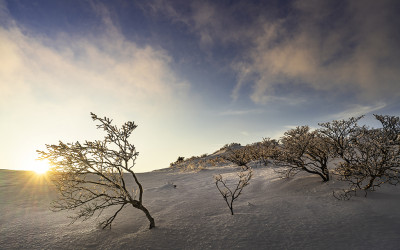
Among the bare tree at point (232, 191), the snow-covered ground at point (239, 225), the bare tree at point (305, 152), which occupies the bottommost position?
the snow-covered ground at point (239, 225)

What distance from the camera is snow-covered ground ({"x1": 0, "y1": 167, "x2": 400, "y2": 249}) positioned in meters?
2.90

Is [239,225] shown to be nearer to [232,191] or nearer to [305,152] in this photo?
[232,191]

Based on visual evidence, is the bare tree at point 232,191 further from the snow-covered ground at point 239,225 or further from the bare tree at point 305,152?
the bare tree at point 305,152

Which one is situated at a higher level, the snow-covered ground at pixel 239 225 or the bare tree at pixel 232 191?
the bare tree at pixel 232 191

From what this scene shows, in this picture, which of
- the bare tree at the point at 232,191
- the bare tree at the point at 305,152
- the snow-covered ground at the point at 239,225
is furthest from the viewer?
the bare tree at the point at 305,152

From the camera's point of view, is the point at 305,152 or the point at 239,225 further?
the point at 305,152

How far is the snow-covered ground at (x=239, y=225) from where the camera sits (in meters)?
2.90

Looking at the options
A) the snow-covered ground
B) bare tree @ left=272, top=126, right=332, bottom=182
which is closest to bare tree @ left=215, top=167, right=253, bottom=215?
the snow-covered ground

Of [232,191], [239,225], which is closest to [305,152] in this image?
[232,191]

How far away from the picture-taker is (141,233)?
3.29 meters

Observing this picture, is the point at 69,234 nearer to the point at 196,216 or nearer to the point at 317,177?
the point at 196,216

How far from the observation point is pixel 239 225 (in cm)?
339

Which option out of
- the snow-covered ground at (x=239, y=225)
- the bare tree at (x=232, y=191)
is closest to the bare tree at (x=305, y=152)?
the snow-covered ground at (x=239, y=225)

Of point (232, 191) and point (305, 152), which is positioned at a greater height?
point (305, 152)
